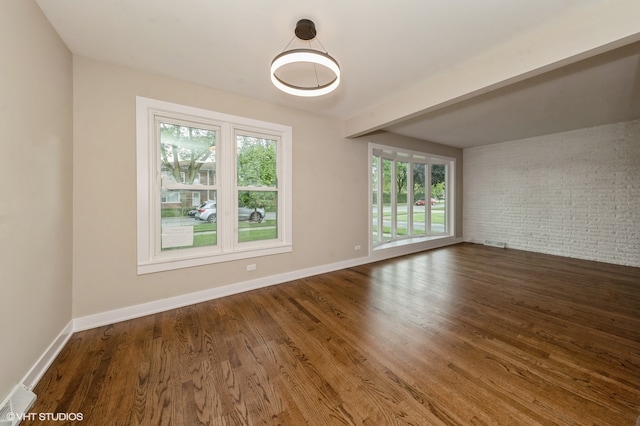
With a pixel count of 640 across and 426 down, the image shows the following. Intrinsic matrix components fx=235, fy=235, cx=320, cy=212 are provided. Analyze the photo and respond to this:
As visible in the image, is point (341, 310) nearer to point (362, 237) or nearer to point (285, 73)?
point (362, 237)

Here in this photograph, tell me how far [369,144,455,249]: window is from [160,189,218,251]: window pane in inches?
121

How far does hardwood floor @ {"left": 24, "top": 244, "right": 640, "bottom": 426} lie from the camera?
4.67ft

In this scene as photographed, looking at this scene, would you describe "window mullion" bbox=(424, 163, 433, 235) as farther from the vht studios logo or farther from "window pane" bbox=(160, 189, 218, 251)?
the vht studios logo

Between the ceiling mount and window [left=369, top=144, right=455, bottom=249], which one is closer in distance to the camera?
the ceiling mount

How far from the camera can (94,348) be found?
6.78 feet

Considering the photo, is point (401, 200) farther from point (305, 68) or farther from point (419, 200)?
point (305, 68)

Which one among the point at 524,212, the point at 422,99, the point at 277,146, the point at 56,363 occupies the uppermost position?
the point at 422,99

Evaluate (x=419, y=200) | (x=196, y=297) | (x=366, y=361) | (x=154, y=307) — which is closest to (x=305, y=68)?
(x=366, y=361)

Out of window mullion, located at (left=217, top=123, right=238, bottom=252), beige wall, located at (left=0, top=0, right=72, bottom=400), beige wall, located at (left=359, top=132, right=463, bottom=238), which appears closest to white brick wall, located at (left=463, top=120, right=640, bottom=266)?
beige wall, located at (left=359, top=132, right=463, bottom=238)

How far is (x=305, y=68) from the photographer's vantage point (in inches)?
99.3

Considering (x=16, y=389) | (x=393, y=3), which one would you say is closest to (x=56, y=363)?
(x=16, y=389)

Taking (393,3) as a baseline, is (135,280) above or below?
below

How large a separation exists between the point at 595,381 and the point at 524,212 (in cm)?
524

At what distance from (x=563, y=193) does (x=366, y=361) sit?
20.2 feet
